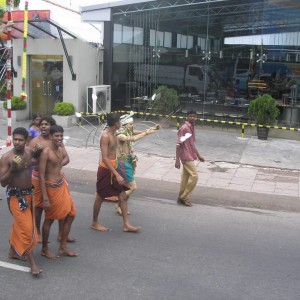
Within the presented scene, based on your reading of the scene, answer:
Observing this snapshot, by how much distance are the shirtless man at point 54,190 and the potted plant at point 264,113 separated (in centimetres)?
897

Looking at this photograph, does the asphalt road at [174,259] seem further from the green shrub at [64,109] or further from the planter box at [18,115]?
the planter box at [18,115]

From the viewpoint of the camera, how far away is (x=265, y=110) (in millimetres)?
13055

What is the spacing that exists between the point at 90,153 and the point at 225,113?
5590 millimetres

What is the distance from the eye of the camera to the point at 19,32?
53.3 feet

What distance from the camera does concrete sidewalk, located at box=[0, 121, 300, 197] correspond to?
9.20 metres

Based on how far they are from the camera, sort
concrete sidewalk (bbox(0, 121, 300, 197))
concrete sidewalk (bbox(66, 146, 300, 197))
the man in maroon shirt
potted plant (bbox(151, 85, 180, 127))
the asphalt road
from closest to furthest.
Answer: the asphalt road < the man in maroon shirt < concrete sidewalk (bbox(66, 146, 300, 197)) < concrete sidewalk (bbox(0, 121, 300, 197)) < potted plant (bbox(151, 85, 180, 127))

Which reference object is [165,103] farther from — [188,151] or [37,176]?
[37,176]

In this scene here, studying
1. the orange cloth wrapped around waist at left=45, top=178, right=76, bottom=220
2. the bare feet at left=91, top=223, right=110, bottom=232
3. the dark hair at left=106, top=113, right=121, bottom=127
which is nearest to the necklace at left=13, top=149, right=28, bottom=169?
the orange cloth wrapped around waist at left=45, top=178, right=76, bottom=220

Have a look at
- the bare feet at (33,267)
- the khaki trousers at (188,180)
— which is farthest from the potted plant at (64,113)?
the bare feet at (33,267)

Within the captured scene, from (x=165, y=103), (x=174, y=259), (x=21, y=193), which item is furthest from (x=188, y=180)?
(x=165, y=103)

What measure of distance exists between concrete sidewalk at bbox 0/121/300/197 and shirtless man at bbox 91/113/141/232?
10.5 ft

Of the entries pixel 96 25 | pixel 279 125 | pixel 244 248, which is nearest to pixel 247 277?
pixel 244 248

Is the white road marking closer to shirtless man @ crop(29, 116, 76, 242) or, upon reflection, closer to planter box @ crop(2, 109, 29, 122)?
shirtless man @ crop(29, 116, 76, 242)

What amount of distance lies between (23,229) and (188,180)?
3418mm
